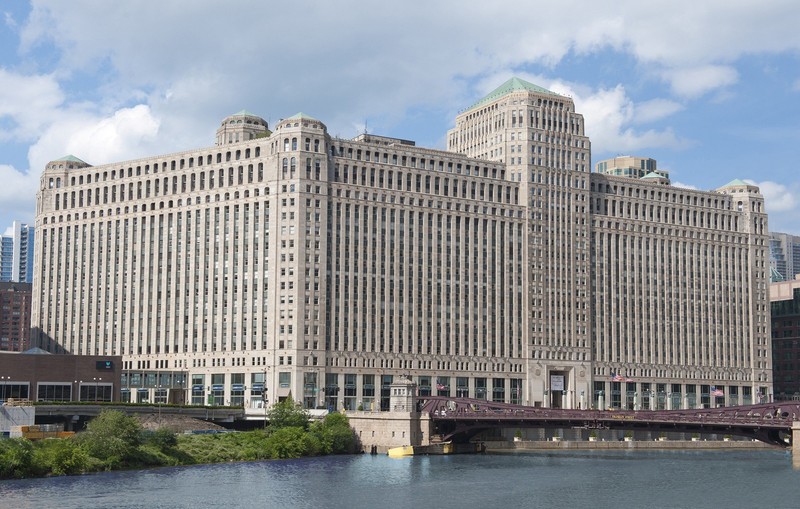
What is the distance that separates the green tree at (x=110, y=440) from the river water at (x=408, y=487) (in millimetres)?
4232

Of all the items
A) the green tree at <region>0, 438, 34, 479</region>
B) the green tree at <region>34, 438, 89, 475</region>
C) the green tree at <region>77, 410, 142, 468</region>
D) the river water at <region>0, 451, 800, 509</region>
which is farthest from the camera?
the green tree at <region>77, 410, 142, 468</region>

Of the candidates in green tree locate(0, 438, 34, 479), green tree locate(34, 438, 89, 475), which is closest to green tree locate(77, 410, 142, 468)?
green tree locate(34, 438, 89, 475)

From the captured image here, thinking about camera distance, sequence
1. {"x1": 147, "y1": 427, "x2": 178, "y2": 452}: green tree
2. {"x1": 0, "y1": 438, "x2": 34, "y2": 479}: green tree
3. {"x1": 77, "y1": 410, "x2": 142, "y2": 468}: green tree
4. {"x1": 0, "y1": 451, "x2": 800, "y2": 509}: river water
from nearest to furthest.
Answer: {"x1": 0, "y1": 451, "x2": 800, "y2": 509}: river water, {"x1": 0, "y1": 438, "x2": 34, "y2": 479}: green tree, {"x1": 77, "y1": 410, "x2": 142, "y2": 468}: green tree, {"x1": 147, "y1": 427, "x2": 178, "y2": 452}: green tree

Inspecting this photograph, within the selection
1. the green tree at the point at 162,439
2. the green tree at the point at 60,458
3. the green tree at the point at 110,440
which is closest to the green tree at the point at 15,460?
the green tree at the point at 60,458

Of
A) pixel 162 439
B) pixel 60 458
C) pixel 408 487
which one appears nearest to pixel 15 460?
pixel 60 458

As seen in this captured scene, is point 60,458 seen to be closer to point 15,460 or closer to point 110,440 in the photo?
point 15,460

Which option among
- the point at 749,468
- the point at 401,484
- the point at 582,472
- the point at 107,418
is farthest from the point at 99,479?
the point at 749,468

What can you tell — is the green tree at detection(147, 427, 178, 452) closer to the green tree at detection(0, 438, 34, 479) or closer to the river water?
the river water

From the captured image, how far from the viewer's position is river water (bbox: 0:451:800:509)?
138 meters

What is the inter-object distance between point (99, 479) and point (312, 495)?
29.7 m

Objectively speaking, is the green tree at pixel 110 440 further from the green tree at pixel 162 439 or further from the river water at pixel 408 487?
the green tree at pixel 162 439

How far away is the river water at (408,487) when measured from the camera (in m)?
138

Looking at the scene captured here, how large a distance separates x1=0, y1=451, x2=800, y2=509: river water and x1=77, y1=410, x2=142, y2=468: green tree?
423 centimetres

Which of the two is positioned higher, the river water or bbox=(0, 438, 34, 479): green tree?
bbox=(0, 438, 34, 479): green tree
